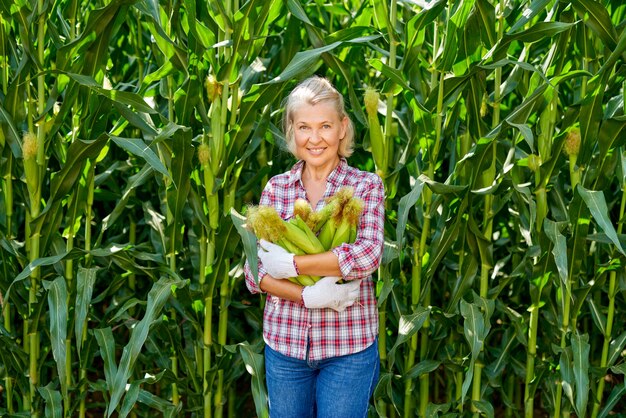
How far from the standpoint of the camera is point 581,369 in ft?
10.1

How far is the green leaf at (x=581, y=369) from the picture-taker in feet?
9.92

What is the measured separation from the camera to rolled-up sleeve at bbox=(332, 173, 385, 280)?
8.33ft

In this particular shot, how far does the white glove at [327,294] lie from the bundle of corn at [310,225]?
7 centimetres

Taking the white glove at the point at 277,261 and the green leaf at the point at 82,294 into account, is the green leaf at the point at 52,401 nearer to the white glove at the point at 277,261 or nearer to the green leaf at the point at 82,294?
the green leaf at the point at 82,294

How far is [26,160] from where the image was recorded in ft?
10.4

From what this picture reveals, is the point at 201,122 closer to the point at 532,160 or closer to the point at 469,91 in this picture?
the point at 469,91

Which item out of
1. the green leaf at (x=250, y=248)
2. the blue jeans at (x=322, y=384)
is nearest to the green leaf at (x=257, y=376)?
the blue jeans at (x=322, y=384)

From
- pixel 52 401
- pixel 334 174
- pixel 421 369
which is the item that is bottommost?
pixel 52 401

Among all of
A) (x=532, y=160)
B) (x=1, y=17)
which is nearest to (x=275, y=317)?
(x=532, y=160)

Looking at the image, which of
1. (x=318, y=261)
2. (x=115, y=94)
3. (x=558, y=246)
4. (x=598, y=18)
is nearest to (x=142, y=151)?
(x=115, y=94)

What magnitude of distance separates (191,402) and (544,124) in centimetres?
189

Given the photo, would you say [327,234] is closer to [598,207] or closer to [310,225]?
[310,225]

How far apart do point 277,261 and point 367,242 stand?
0.99 feet

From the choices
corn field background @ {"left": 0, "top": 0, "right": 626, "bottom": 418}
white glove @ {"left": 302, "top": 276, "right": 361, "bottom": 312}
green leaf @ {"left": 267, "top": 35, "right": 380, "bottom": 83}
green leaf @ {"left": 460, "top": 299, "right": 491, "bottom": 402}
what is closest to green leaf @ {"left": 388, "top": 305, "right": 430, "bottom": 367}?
corn field background @ {"left": 0, "top": 0, "right": 626, "bottom": 418}
